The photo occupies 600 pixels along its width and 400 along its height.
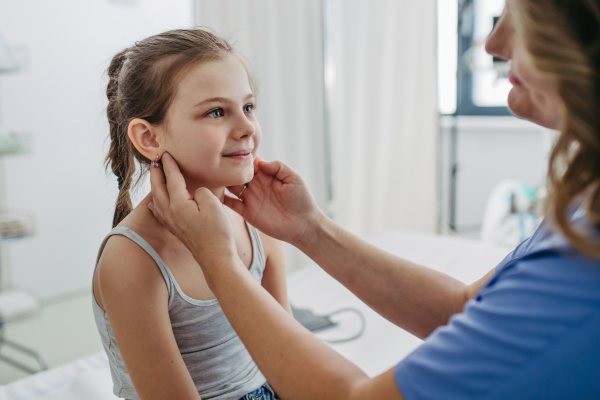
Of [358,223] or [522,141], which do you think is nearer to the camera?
[358,223]

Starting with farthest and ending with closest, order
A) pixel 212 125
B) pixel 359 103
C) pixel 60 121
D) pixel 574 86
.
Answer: pixel 359 103, pixel 60 121, pixel 212 125, pixel 574 86

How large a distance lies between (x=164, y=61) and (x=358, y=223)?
2277mm

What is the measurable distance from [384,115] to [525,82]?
2477 millimetres

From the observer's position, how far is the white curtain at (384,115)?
2.83m

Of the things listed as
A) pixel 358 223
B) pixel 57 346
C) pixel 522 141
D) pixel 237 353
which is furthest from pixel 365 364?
pixel 522 141

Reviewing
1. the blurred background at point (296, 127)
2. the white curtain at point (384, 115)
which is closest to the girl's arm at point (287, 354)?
the blurred background at point (296, 127)

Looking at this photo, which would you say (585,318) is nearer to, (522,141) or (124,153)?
(124,153)

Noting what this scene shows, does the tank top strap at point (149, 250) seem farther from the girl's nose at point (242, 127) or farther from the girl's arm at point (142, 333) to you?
the girl's nose at point (242, 127)

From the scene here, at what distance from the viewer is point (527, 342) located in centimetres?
48

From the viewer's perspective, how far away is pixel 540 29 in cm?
49

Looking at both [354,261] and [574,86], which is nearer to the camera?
[574,86]

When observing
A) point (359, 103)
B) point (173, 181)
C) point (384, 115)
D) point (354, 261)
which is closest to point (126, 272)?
point (173, 181)

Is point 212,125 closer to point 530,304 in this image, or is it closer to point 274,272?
point 274,272

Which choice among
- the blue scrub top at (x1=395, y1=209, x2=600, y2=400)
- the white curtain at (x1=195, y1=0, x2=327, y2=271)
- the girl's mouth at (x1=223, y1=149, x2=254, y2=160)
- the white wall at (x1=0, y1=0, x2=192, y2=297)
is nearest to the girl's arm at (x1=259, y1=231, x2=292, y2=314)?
the girl's mouth at (x1=223, y1=149, x2=254, y2=160)
